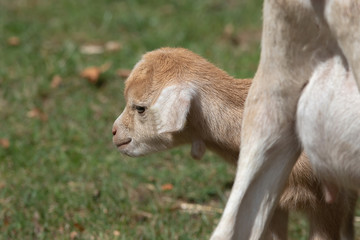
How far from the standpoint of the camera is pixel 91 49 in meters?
9.12

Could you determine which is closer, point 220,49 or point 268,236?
point 268,236

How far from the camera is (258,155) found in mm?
3844

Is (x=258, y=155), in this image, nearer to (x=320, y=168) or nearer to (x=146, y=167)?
(x=320, y=168)

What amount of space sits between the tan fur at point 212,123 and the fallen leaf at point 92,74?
2.78 meters

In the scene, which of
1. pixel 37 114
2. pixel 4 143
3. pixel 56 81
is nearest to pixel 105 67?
pixel 56 81

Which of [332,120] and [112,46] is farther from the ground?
[332,120]

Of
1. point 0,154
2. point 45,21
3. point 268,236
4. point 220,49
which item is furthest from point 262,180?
point 45,21

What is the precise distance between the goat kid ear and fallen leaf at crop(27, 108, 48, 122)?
2.69 meters

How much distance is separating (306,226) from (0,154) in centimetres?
273

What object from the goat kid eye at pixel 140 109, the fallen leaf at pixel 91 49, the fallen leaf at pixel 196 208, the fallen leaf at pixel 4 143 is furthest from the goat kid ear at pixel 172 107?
the fallen leaf at pixel 91 49

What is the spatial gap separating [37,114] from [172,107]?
118 inches

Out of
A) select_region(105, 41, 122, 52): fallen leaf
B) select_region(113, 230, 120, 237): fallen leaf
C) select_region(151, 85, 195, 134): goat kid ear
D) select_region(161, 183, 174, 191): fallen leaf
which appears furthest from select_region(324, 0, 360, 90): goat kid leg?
select_region(105, 41, 122, 52): fallen leaf

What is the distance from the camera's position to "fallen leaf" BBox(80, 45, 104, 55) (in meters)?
9.05

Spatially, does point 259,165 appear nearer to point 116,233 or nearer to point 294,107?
point 294,107
